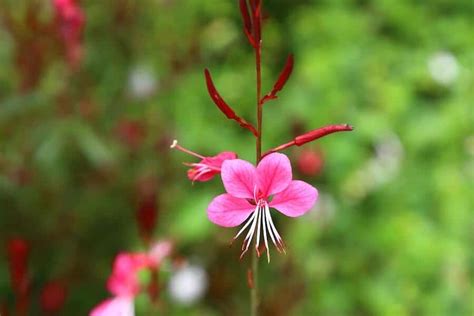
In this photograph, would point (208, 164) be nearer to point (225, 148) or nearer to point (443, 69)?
point (225, 148)

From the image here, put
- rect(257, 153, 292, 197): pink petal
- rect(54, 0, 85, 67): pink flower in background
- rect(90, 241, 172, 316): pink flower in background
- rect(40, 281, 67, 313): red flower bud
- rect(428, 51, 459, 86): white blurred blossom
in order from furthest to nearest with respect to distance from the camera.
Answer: rect(428, 51, 459, 86): white blurred blossom → rect(40, 281, 67, 313): red flower bud → rect(54, 0, 85, 67): pink flower in background → rect(90, 241, 172, 316): pink flower in background → rect(257, 153, 292, 197): pink petal

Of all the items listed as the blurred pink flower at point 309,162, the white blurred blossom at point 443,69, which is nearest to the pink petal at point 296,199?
the blurred pink flower at point 309,162

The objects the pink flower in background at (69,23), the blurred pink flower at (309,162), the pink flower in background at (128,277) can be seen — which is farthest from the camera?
the blurred pink flower at (309,162)

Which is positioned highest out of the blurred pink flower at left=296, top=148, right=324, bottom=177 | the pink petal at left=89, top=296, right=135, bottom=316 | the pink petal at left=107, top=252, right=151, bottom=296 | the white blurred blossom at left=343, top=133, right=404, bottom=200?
the white blurred blossom at left=343, top=133, right=404, bottom=200

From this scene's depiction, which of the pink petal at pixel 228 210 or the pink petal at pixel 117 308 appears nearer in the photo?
the pink petal at pixel 228 210

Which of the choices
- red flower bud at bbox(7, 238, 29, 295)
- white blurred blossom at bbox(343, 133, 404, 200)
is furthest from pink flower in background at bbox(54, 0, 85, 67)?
white blurred blossom at bbox(343, 133, 404, 200)

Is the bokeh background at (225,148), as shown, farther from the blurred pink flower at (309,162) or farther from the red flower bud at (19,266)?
the red flower bud at (19,266)

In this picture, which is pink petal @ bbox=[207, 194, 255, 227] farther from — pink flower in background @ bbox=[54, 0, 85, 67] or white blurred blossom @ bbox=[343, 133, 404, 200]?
Result: white blurred blossom @ bbox=[343, 133, 404, 200]
